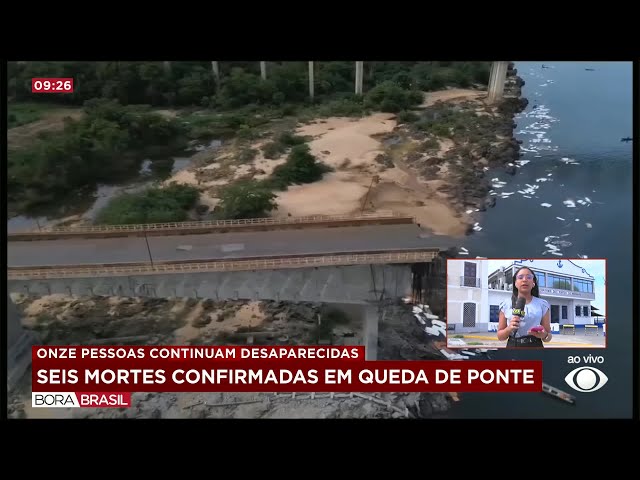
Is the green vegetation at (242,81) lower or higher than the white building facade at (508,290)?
higher

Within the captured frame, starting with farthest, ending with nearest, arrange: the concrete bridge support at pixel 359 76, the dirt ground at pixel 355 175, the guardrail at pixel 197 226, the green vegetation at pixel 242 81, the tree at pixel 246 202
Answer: the dirt ground at pixel 355 175 → the concrete bridge support at pixel 359 76 → the tree at pixel 246 202 → the green vegetation at pixel 242 81 → the guardrail at pixel 197 226

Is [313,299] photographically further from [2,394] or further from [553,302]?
[2,394]

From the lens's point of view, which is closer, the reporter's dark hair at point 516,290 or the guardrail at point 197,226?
the reporter's dark hair at point 516,290

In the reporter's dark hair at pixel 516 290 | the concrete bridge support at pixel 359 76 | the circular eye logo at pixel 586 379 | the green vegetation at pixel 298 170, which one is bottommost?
the circular eye logo at pixel 586 379

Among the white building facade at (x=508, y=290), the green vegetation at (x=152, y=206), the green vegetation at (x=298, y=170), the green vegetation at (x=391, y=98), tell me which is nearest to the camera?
the white building facade at (x=508, y=290)

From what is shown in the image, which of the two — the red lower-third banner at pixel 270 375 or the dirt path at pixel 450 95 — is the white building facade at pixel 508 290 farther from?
the dirt path at pixel 450 95

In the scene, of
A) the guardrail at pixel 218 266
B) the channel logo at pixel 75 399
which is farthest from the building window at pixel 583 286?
the channel logo at pixel 75 399

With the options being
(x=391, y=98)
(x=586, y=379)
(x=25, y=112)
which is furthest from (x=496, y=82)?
(x=25, y=112)
